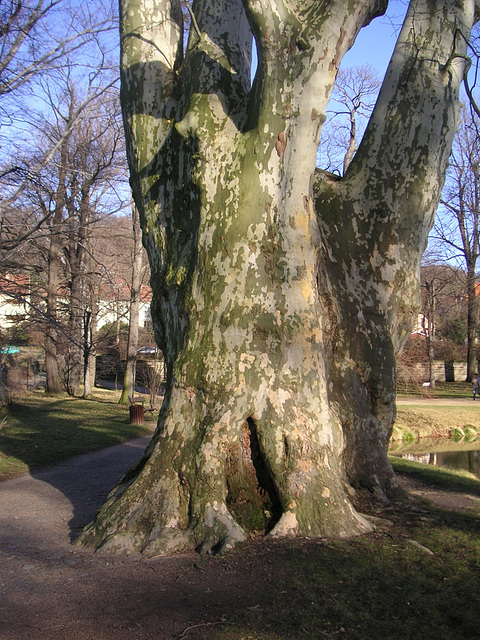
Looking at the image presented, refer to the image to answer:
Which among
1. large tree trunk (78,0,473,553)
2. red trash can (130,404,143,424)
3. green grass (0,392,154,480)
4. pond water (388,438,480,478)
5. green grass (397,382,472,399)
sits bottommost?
pond water (388,438,480,478)

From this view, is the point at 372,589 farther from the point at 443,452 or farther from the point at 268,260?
the point at 443,452

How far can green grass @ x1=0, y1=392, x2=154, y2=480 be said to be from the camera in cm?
1119

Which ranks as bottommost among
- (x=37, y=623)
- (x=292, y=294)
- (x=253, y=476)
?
(x=37, y=623)

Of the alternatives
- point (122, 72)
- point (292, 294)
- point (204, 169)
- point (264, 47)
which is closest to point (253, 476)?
point (292, 294)

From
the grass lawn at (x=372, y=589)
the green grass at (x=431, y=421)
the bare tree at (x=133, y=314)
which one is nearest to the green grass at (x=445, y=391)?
the green grass at (x=431, y=421)

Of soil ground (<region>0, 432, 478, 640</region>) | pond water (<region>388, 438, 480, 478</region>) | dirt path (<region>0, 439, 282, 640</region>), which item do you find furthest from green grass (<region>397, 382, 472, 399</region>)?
dirt path (<region>0, 439, 282, 640</region>)

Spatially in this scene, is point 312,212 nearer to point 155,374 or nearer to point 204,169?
point 204,169

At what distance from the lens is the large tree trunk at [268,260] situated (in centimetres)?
521

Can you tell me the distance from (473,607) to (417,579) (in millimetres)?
478

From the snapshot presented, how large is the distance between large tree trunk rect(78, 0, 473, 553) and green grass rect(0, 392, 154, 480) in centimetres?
558

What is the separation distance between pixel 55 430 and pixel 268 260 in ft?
35.5

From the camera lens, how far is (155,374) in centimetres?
2056

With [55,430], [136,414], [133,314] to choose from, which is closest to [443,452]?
[136,414]

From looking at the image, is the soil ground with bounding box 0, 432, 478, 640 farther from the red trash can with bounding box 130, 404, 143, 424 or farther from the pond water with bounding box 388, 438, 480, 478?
the red trash can with bounding box 130, 404, 143, 424
